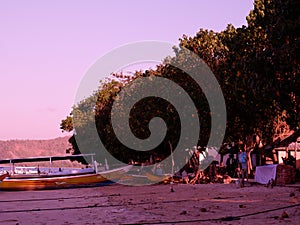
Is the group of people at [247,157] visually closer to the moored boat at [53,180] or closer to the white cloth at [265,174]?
the white cloth at [265,174]

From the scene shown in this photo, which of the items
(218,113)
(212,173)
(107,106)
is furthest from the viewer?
(107,106)

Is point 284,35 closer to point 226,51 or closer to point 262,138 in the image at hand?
point 226,51

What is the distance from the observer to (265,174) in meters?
30.2

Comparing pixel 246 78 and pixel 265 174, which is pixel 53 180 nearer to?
pixel 265 174

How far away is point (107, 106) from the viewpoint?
56094mm

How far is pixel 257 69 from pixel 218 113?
12.5 metres

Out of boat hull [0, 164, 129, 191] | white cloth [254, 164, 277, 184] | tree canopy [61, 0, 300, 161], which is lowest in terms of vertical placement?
boat hull [0, 164, 129, 191]

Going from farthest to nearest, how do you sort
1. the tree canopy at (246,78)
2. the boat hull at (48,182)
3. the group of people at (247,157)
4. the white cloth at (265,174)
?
the boat hull at (48,182), the group of people at (247,157), the white cloth at (265,174), the tree canopy at (246,78)

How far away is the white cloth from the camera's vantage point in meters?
29.3

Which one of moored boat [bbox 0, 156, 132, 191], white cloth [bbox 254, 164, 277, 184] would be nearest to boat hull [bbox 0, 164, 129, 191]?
moored boat [bbox 0, 156, 132, 191]

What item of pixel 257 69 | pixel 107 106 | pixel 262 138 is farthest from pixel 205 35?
pixel 107 106

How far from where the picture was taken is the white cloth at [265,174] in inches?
1155

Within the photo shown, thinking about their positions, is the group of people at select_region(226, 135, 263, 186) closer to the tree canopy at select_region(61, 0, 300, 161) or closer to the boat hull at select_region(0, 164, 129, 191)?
the tree canopy at select_region(61, 0, 300, 161)

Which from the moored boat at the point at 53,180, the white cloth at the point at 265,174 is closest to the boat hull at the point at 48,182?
the moored boat at the point at 53,180
